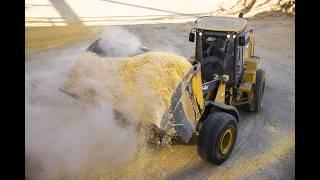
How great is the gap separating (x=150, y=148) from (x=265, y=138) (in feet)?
8.92

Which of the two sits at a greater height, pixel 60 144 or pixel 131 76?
pixel 131 76

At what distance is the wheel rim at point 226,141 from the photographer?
24.1ft

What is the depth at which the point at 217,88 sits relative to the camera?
317 inches

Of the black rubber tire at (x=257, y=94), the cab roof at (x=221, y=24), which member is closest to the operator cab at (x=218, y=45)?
the cab roof at (x=221, y=24)

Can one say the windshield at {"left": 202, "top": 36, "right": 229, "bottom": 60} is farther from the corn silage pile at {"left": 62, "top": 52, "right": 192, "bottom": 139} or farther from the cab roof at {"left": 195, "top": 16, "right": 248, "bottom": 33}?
the corn silage pile at {"left": 62, "top": 52, "right": 192, "bottom": 139}

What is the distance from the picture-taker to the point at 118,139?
22.7 feet

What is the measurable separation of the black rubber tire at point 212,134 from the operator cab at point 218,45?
1376 mm

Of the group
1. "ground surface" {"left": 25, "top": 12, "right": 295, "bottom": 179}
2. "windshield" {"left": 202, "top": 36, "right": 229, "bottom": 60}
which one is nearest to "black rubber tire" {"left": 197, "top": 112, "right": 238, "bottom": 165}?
"ground surface" {"left": 25, "top": 12, "right": 295, "bottom": 179}

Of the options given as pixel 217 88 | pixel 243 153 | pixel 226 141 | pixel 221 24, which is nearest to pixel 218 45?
pixel 221 24

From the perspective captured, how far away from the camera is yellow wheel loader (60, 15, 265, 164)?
6.80 meters

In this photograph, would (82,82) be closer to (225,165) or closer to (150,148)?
(150,148)

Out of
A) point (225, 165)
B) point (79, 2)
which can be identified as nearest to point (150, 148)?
point (225, 165)

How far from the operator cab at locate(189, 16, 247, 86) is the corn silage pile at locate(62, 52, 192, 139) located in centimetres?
116

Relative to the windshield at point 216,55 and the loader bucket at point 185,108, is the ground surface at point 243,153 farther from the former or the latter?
the windshield at point 216,55
